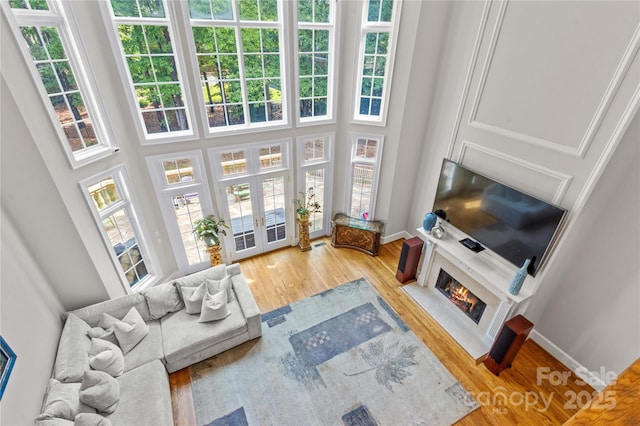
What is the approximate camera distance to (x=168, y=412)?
3.28m

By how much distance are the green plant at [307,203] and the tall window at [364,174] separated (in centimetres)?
73

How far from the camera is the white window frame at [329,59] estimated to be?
4604mm

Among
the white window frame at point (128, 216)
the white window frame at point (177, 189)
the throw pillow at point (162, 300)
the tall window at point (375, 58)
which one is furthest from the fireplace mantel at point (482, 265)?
the white window frame at point (128, 216)

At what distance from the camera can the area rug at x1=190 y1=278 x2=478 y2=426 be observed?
11.6ft

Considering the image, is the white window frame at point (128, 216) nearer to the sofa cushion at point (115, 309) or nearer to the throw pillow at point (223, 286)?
the sofa cushion at point (115, 309)

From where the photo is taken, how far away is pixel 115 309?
3934 millimetres

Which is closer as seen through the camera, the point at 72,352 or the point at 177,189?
the point at 72,352

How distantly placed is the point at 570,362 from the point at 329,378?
324 centimetres

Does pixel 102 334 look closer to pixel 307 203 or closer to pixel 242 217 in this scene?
pixel 242 217

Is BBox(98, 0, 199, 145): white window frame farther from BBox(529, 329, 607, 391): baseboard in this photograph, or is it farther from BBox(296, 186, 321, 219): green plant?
BBox(529, 329, 607, 391): baseboard

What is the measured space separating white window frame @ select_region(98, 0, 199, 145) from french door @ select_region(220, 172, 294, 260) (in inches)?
41.9

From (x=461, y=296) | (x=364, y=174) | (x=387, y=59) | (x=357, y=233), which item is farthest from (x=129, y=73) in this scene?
(x=461, y=296)

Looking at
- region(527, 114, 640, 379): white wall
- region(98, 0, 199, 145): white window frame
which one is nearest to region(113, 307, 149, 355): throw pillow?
region(98, 0, 199, 145): white window frame

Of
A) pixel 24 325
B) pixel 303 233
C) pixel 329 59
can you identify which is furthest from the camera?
pixel 303 233
